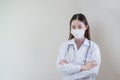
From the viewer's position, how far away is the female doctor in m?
1.86

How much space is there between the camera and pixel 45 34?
2.49 meters

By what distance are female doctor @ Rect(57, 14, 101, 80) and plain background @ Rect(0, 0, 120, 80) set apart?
1.18 feet

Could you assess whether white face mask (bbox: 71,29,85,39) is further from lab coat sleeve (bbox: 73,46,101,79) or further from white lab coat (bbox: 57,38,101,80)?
lab coat sleeve (bbox: 73,46,101,79)

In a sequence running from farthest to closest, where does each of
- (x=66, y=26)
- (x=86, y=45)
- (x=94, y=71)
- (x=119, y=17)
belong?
(x=66, y=26), (x=119, y=17), (x=86, y=45), (x=94, y=71)

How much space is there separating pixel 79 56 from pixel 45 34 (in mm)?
682

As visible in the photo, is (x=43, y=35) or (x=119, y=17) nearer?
(x=119, y=17)

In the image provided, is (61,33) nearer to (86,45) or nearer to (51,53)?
(51,53)

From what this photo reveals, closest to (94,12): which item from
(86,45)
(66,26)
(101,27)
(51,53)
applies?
(101,27)

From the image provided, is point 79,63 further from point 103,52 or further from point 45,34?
point 45,34

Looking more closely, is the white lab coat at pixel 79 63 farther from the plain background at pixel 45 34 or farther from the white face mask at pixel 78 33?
the plain background at pixel 45 34

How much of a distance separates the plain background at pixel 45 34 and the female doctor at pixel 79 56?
36 cm

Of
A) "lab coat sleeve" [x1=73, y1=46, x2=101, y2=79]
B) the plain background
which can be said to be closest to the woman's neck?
"lab coat sleeve" [x1=73, y1=46, x2=101, y2=79]

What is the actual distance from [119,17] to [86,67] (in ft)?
2.44

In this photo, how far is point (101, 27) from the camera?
2.31 meters
